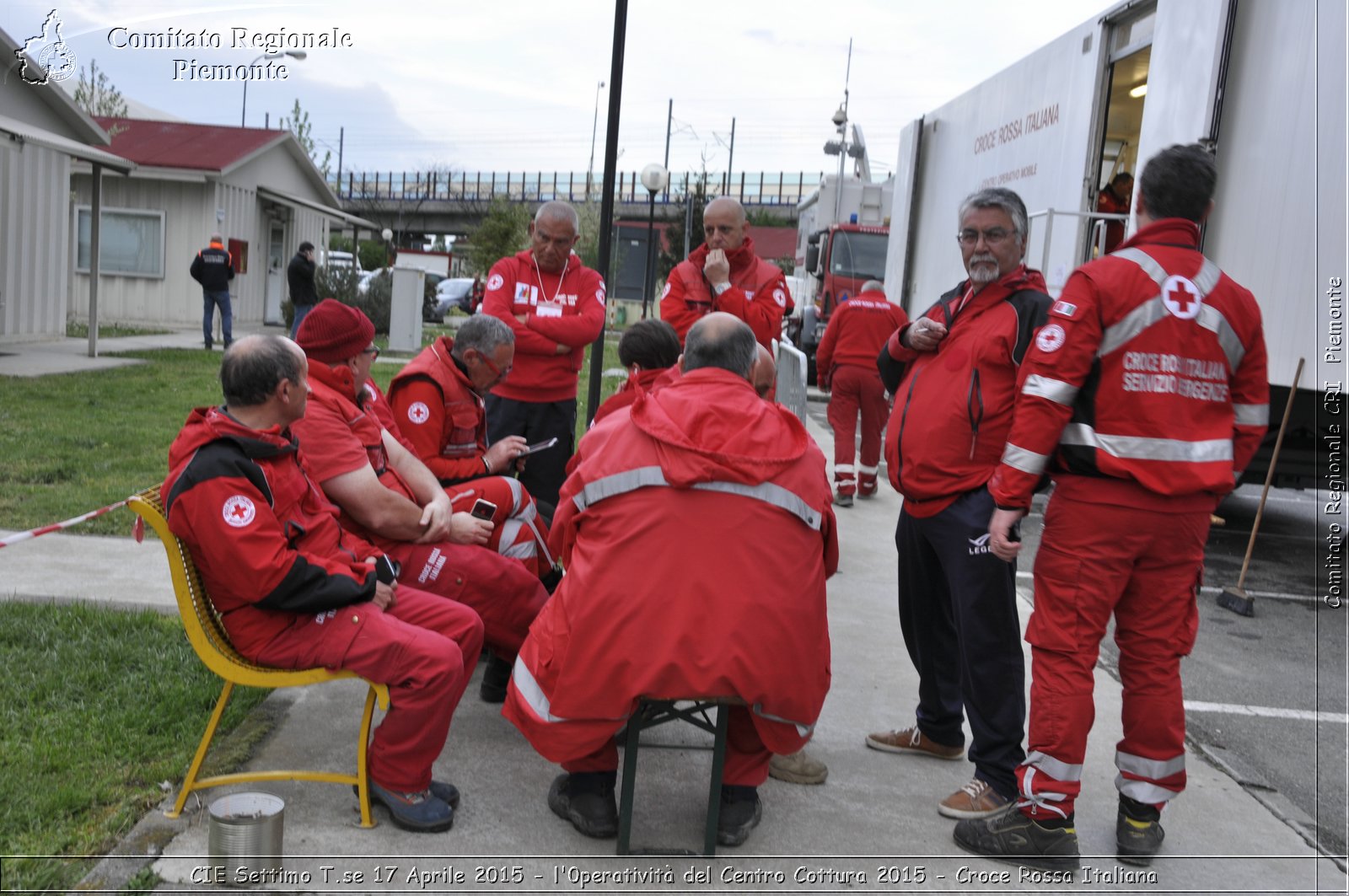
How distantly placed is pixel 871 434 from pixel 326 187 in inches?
983

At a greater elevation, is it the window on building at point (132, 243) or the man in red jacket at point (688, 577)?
the window on building at point (132, 243)

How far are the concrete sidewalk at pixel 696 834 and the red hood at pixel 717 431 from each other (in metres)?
1.15

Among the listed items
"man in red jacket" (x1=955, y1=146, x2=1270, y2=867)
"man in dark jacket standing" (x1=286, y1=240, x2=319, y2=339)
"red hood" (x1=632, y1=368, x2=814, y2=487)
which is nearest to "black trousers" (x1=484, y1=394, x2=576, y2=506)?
"red hood" (x1=632, y1=368, x2=814, y2=487)

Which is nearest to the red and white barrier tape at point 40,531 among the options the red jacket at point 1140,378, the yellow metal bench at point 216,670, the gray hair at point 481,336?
the yellow metal bench at point 216,670

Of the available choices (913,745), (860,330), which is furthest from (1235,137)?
(913,745)

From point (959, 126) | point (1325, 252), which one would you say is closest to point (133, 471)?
point (1325, 252)

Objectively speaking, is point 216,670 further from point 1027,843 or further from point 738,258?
point 738,258

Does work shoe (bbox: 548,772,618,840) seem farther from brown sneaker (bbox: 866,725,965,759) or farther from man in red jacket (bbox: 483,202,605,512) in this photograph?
man in red jacket (bbox: 483,202,605,512)

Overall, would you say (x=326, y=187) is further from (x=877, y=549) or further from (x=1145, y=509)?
(x=1145, y=509)

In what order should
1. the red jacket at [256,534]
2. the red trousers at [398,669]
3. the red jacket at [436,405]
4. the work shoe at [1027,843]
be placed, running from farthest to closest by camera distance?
the red jacket at [436,405]
the work shoe at [1027,843]
the red trousers at [398,669]
the red jacket at [256,534]

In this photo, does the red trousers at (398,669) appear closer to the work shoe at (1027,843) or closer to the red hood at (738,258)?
the work shoe at (1027,843)

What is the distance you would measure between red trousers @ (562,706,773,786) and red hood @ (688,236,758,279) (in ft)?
10.1

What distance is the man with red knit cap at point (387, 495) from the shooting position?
3.60 m

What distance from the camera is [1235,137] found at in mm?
6801
